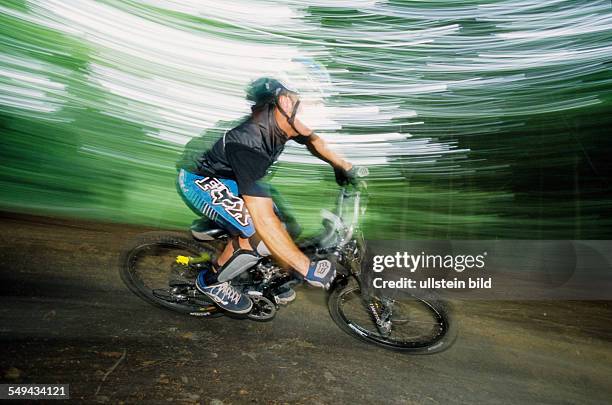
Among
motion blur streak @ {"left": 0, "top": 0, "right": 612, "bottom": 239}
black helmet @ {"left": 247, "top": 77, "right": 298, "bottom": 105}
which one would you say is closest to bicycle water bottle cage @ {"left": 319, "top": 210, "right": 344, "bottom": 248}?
black helmet @ {"left": 247, "top": 77, "right": 298, "bottom": 105}

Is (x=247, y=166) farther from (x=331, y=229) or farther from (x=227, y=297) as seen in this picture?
(x=227, y=297)

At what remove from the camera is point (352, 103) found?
7.34 meters

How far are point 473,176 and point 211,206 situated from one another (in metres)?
7.19

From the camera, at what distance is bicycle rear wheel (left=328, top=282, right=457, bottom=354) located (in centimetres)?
364

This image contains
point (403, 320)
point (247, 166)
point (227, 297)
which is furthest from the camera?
point (403, 320)

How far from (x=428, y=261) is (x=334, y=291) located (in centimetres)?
371

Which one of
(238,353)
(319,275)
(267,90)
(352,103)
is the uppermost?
(352,103)

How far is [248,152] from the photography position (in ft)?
9.61

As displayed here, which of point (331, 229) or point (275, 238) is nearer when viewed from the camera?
point (275, 238)

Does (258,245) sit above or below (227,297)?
above

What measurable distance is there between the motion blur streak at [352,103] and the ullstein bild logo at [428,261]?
4.14ft

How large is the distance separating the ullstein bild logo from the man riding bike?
3.34 m

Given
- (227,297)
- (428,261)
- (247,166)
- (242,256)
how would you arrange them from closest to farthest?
(247,166)
(242,256)
(227,297)
(428,261)

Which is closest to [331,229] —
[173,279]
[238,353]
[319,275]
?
[319,275]
